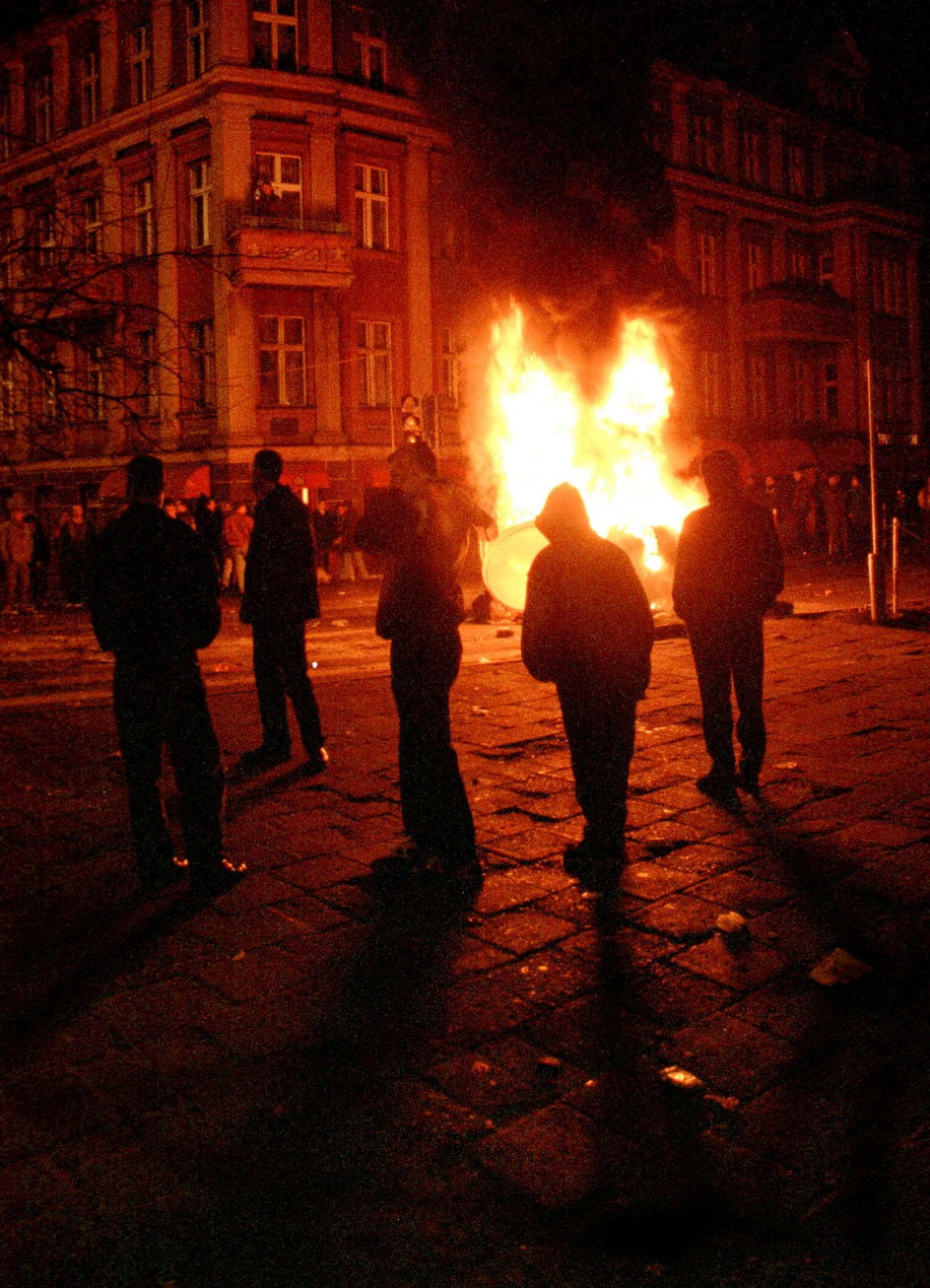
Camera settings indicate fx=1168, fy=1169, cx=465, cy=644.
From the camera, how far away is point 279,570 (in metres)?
6.95

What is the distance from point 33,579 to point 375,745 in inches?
614

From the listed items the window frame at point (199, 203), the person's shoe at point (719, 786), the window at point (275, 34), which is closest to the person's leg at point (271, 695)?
the person's shoe at point (719, 786)

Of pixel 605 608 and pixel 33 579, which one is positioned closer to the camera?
pixel 605 608

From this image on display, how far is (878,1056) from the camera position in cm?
344

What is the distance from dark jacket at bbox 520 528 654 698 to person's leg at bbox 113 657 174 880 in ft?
5.35

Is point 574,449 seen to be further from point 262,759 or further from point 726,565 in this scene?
point 726,565

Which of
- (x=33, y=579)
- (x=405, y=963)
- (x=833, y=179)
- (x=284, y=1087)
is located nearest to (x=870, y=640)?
(x=405, y=963)

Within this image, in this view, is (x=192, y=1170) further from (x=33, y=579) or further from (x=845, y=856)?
(x=33, y=579)

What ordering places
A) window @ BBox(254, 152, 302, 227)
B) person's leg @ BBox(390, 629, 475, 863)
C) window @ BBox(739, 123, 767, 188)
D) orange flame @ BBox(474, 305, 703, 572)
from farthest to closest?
window @ BBox(739, 123, 767, 188) → window @ BBox(254, 152, 302, 227) → orange flame @ BBox(474, 305, 703, 572) → person's leg @ BBox(390, 629, 475, 863)

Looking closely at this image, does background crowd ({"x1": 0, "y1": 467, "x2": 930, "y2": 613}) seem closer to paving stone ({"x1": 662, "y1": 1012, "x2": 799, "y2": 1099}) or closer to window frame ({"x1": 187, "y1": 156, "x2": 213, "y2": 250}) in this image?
window frame ({"x1": 187, "y1": 156, "x2": 213, "y2": 250})

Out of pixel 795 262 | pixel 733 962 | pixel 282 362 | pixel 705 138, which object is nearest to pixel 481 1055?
pixel 733 962

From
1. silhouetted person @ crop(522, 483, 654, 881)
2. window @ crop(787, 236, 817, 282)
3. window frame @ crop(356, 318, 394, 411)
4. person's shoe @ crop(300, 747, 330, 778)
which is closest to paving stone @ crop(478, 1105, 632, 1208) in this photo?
silhouetted person @ crop(522, 483, 654, 881)

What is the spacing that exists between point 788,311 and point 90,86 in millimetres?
21664

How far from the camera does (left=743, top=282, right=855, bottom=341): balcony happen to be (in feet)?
123
